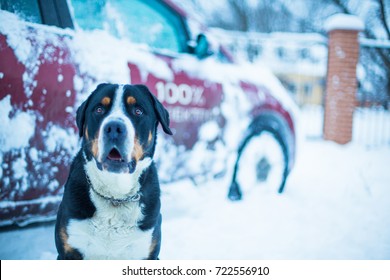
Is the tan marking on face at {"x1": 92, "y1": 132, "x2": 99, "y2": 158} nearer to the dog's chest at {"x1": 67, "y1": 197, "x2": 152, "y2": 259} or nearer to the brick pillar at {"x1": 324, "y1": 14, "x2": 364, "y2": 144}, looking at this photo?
the dog's chest at {"x1": 67, "y1": 197, "x2": 152, "y2": 259}

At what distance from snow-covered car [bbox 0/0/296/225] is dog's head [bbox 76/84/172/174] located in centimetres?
34

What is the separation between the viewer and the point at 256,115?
2844mm

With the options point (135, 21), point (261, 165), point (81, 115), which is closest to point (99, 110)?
point (81, 115)

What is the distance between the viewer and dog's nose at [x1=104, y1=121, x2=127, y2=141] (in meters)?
1.40

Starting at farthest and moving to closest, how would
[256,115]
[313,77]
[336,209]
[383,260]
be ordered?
[313,77] → [256,115] → [336,209] → [383,260]

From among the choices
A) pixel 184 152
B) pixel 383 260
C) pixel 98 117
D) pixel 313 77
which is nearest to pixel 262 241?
pixel 383 260

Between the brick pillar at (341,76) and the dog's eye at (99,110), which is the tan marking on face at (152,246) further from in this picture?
the brick pillar at (341,76)

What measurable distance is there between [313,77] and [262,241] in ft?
13.1

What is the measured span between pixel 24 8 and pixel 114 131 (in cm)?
98

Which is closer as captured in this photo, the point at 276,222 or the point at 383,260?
the point at 383,260

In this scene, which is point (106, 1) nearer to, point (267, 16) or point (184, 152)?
point (184, 152)

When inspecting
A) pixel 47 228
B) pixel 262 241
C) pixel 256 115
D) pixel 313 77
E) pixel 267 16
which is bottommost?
pixel 262 241

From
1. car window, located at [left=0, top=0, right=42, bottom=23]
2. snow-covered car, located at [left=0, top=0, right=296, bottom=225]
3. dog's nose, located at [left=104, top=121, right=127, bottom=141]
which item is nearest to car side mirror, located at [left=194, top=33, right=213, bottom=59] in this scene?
snow-covered car, located at [left=0, top=0, right=296, bottom=225]

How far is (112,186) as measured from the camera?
1543 millimetres
